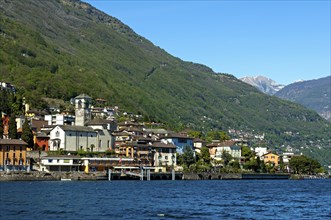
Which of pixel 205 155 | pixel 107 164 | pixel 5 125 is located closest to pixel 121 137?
pixel 107 164

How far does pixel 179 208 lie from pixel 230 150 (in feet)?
422

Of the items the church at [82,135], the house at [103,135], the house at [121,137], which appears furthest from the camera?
the house at [121,137]

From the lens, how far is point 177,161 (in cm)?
17588

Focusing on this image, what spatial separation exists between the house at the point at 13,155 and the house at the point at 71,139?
1493 centimetres

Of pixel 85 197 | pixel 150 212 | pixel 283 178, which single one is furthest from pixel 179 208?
pixel 283 178

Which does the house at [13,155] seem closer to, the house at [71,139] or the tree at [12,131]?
the tree at [12,131]

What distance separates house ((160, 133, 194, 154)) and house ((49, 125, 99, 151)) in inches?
1019

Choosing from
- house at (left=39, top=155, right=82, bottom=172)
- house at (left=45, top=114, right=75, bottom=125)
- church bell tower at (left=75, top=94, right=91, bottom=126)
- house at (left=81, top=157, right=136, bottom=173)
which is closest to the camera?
house at (left=39, top=155, right=82, bottom=172)

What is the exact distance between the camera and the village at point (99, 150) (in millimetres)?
142125

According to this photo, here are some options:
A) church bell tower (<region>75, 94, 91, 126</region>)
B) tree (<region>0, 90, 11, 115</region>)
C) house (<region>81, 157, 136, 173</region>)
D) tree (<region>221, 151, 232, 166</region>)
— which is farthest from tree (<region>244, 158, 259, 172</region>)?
tree (<region>0, 90, 11, 115</region>)

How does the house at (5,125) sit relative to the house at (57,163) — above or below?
above

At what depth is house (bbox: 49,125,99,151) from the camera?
154125 mm

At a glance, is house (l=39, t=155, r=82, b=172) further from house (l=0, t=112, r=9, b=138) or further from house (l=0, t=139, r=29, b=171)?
house (l=0, t=112, r=9, b=138)

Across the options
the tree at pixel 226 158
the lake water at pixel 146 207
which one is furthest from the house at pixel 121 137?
the lake water at pixel 146 207
